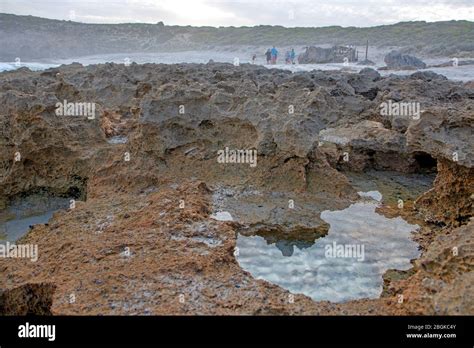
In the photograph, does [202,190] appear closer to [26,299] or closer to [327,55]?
[26,299]

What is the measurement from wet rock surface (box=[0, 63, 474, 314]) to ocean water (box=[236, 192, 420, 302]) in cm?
15

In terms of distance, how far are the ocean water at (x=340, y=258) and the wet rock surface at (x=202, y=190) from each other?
0.15 m

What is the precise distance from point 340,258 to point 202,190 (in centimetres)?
204

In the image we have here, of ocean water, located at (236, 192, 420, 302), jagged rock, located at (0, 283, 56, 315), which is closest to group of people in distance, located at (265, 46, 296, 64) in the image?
ocean water, located at (236, 192, 420, 302)

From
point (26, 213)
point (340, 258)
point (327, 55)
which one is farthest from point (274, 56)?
point (340, 258)

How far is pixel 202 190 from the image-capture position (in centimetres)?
611

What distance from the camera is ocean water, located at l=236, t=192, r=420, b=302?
4.16 m

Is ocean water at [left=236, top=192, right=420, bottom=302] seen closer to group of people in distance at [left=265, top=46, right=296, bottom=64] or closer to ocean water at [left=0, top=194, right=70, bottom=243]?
ocean water at [left=0, top=194, right=70, bottom=243]

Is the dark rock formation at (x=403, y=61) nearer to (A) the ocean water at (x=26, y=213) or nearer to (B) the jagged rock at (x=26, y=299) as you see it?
(A) the ocean water at (x=26, y=213)

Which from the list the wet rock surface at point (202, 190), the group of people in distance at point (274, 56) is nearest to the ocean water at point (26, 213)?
the wet rock surface at point (202, 190)

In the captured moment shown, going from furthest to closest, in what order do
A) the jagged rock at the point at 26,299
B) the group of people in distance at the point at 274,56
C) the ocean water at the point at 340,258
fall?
the group of people in distance at the point at 274,56 < the ocean water at the point at 340,258 < the jagged rock at the point at 26,299

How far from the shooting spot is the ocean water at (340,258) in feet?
13.7

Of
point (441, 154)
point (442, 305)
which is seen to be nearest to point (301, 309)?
point (442, 305)
